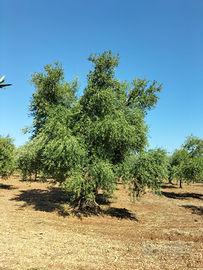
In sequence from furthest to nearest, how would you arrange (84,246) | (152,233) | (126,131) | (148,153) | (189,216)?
(189,216) → (148,153) → (126,131) → (152,233) → (84,246)

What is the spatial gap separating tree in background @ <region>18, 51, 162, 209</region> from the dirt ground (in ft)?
8.34

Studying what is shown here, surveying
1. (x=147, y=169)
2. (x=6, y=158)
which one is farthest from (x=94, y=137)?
(x=6, y=158)

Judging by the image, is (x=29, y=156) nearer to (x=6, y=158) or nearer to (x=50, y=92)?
(x=50, y=92)

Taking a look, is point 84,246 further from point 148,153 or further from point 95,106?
point 95,106

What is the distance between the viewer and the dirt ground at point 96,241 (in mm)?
7734

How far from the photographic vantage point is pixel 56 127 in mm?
13328

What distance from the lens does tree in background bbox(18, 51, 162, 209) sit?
1298 cm

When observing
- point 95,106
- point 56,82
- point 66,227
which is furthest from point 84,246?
point 56,82

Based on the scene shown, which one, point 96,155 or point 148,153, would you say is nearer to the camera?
point 96,155

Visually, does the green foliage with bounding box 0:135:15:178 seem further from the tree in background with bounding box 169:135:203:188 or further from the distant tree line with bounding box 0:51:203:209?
the tree in background with bounding box 169:135:203:188

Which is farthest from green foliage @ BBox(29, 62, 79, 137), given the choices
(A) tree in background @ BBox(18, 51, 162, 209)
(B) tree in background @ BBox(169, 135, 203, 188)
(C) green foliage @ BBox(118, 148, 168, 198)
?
(B) tree in background @ BBox(169, 135, 203, 188)

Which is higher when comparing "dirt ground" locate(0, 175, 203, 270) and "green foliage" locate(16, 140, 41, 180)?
"green foliage" locate(16, 140, 41, 180)

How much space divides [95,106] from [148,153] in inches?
233

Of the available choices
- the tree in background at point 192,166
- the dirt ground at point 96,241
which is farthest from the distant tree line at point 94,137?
the tree in background at point 192,166
